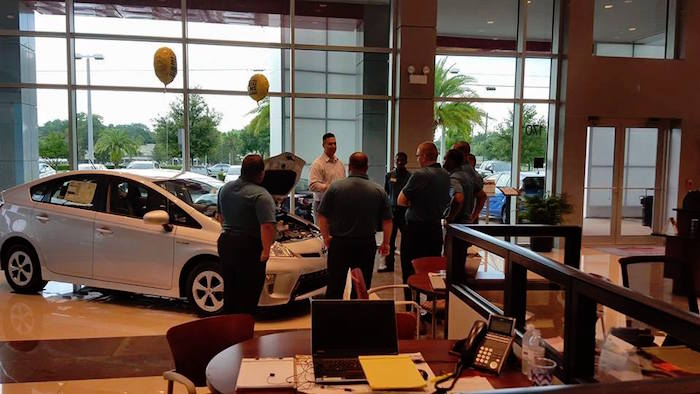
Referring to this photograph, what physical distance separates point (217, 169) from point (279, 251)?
4.78 metres

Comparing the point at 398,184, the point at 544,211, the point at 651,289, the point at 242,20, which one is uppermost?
the point at 242,20

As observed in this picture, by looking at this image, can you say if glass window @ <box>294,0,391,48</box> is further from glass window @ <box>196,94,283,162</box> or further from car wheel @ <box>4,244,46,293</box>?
car wheel @ <box>4,244,46,293</box>

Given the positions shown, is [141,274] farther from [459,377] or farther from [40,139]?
[40,139]

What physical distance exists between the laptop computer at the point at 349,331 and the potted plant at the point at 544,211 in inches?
292

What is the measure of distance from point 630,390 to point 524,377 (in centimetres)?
128

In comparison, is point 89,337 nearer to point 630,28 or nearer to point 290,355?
point 290,355

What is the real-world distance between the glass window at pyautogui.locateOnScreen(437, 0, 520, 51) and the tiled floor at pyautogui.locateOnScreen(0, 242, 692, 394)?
551cm

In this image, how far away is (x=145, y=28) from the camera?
9.17 metres

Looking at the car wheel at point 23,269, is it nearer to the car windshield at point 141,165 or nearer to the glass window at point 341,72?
the car windshield at point 141,165

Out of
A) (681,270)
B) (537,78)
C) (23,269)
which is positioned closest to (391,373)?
(681,270)

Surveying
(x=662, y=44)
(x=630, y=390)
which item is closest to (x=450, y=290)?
(x=630, y=390)

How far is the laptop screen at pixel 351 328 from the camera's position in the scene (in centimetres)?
221

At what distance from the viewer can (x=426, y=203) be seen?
16.6 feet

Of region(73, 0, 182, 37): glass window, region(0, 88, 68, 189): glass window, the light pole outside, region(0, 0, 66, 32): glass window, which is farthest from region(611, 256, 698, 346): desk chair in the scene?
region(0, 0, 66, 32): glass window
